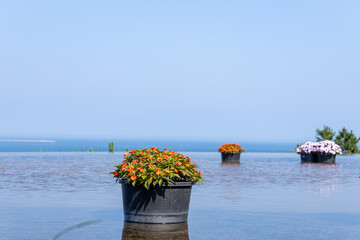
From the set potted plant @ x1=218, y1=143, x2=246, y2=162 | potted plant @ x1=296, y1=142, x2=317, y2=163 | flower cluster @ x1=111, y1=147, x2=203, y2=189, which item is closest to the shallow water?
flower cluster @ x1=111, y1=147, x2=203, y2=189

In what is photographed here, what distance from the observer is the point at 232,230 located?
9633 mm

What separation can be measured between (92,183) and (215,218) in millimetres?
7778

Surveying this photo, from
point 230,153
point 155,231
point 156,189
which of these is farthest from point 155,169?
point 230,153

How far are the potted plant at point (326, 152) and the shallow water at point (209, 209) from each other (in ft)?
42.2

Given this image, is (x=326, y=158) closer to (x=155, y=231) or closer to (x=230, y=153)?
(x=230, y=153)

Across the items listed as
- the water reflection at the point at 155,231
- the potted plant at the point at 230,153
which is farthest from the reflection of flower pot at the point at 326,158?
the water reflection at the point at 155,231

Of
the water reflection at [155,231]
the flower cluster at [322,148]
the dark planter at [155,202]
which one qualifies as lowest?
the water reflection at [155,231]

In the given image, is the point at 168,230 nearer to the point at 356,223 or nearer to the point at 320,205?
the point at 356,223

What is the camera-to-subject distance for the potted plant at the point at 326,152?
1305 inches

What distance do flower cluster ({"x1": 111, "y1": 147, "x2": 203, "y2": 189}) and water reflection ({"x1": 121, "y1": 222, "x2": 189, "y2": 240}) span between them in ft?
2.27

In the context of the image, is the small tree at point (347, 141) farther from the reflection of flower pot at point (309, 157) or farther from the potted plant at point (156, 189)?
the potted plant at point (156, 189)

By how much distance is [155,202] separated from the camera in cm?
980

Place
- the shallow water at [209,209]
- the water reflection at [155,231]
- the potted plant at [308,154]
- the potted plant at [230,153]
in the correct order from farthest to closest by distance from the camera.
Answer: the potted plant at [308,154], the potted plant at [230,153], the shallow water at [209,209], the water reflection at [155,231]

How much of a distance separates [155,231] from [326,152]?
25395 millimetres
